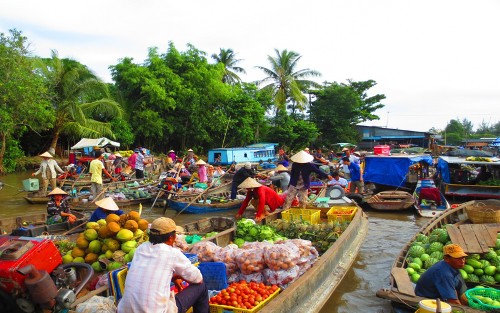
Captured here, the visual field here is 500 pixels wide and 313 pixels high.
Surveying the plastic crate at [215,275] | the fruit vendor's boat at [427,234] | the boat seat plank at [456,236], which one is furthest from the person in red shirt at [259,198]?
the boat seat plank at [456,236]

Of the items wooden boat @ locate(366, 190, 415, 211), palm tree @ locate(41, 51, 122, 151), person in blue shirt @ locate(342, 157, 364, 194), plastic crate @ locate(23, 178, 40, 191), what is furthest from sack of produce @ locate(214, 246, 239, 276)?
palm tree @ locate(41, 51, 122, 151)

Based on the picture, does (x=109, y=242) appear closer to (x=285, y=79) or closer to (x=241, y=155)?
(x=241, y=155)

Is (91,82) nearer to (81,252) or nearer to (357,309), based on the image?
(81,252)

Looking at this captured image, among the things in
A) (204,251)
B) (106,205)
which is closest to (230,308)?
(204,251)

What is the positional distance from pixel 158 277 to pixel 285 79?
3152 cm

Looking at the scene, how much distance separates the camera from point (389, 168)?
14016 millimetres

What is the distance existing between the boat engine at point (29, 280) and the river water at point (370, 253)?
12.0 feet

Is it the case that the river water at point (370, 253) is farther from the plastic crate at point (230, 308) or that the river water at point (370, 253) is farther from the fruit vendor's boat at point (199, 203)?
the plastic crate at point (230, 308)

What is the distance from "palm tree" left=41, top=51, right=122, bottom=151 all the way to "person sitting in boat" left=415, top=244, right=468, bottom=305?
2157cm

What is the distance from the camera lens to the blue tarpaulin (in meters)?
13.7

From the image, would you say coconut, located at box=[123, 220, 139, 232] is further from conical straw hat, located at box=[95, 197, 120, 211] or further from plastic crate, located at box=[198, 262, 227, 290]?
plastic crate, located at box=[198, 262, 227, 290]

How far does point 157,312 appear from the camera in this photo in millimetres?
2865

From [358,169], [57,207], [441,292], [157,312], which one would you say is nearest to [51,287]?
[157,312]

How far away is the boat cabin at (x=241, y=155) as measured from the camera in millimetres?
23984
